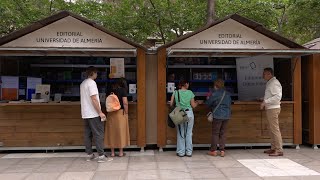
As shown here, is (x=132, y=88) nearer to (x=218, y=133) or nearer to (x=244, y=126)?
(x=218, y=133)

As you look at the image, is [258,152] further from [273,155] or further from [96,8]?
[96,8]

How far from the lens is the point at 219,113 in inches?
303

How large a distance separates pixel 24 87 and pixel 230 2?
10613mm

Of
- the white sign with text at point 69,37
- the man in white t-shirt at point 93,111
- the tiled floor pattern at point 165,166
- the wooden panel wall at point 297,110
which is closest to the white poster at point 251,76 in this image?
the wooden panel wall at point 297,110

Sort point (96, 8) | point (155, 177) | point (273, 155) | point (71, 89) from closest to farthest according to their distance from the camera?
point (155, 177)
point (273, 155)
point (71, 89)
point (96, 8)

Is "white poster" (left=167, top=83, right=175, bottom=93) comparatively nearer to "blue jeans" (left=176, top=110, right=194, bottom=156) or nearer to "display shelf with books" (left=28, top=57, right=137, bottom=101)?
"blue jeans" (left=176, top=110, right=194, bottom=156)

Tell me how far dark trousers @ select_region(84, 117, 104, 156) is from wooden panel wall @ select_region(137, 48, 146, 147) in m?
1.15

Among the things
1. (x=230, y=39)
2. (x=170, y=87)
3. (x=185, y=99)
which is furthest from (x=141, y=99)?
(x=230, y=39)

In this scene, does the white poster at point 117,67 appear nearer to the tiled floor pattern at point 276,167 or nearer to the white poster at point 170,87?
the white poster at point 170,87

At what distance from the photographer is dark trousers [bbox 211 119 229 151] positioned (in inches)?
305

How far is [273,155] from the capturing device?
7.84m

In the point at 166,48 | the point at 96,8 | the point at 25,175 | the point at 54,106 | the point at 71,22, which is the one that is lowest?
the point at 25,175

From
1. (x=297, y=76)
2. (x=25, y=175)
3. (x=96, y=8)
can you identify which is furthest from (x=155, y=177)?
(x=96, y=8)

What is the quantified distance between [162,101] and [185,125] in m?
0.88
